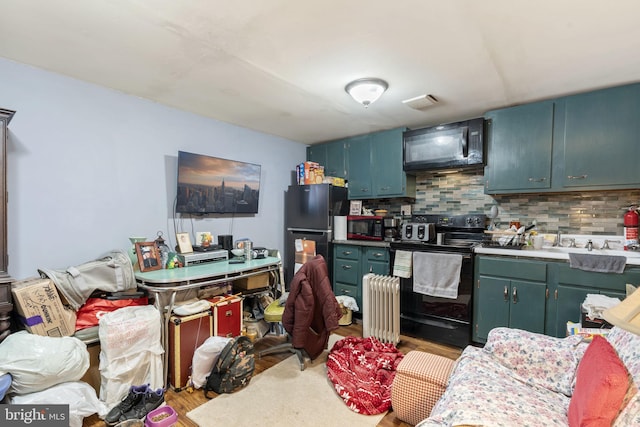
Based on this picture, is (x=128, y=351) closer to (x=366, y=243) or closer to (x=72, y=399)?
(x=72, y=399)

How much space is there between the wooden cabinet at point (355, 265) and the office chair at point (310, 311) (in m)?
1.17

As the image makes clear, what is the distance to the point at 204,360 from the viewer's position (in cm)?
223

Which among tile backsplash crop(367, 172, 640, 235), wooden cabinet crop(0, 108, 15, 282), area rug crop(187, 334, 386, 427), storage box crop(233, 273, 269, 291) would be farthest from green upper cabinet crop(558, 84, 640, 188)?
wooden cabinet crop(0, 108, 15, 282)

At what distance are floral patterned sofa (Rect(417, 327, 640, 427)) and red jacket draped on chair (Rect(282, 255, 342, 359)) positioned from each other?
41.6 inches

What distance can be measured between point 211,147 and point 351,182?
1.86 m

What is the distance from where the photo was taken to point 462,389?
1.34m

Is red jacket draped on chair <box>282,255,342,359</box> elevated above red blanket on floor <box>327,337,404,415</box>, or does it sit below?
above

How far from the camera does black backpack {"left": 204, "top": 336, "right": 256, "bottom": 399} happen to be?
7.01 feet

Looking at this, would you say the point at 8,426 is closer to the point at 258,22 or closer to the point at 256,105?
the point at 258,22

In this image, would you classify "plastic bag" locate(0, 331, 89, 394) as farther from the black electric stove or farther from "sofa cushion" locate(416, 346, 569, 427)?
the black electric stove

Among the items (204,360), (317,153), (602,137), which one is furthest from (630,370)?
(317,153)

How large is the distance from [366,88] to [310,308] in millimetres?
1854

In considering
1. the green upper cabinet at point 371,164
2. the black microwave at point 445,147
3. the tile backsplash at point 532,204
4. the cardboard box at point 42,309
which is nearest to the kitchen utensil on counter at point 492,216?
the tile backsplash at point 532,204

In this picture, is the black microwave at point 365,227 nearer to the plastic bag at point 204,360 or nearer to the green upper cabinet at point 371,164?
the green upper cabinet at point 371,164
